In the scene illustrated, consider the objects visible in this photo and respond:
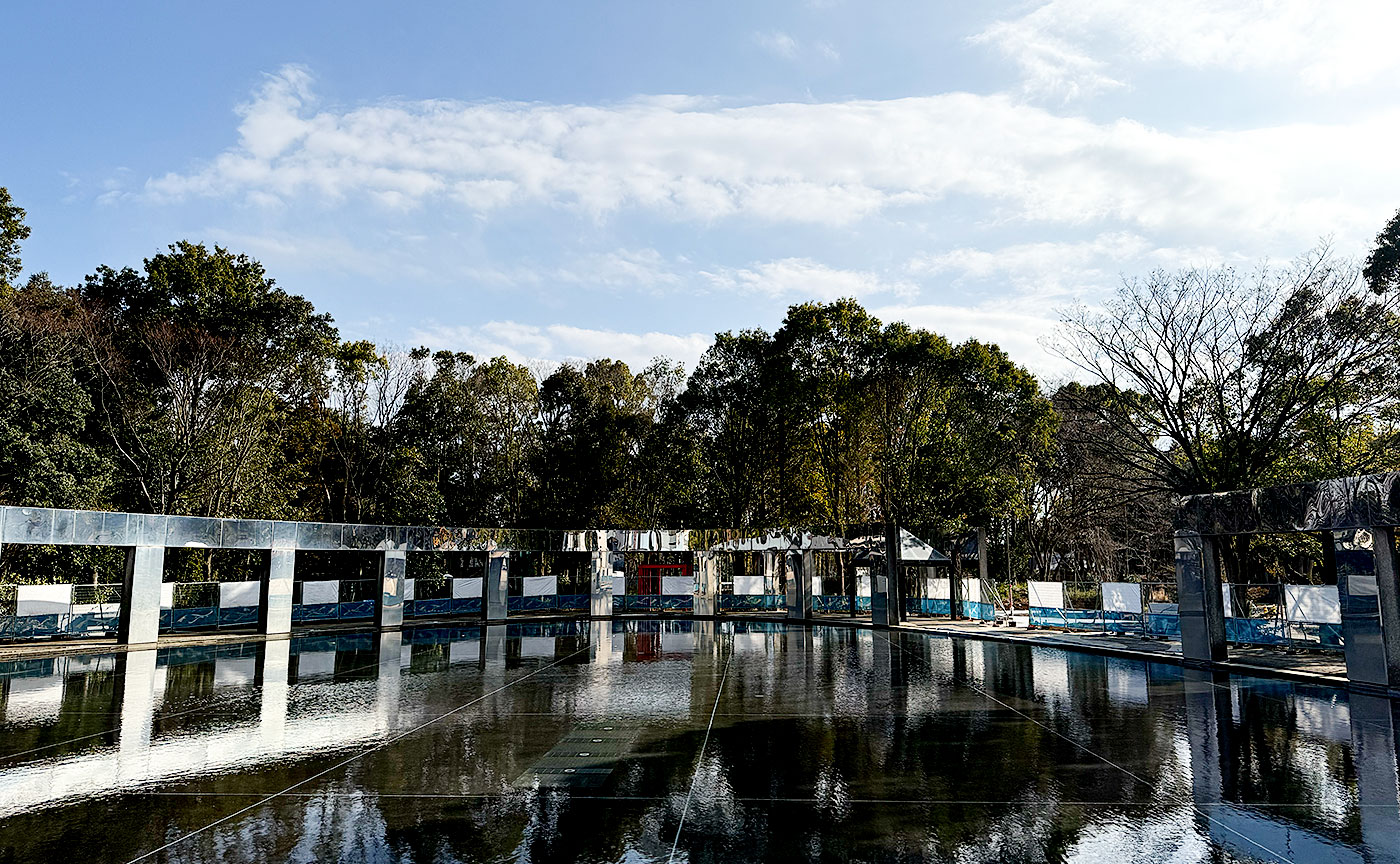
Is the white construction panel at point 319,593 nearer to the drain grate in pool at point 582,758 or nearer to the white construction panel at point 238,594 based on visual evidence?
the white construction panel at point 238,594

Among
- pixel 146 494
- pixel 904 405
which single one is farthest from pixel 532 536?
pixel 904 405

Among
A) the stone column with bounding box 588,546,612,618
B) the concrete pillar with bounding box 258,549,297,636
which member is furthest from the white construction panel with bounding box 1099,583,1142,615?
the concrete pillar with bounding box 258,549,297,636

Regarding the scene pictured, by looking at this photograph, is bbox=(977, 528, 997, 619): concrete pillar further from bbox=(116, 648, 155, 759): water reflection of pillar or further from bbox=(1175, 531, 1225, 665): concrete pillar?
bbox=(116, 648, 155, 759): water reflection of pillar

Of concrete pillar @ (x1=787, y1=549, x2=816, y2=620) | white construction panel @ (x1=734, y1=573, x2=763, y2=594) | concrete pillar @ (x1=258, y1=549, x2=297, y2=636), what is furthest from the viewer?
white construction panel @ (x1=734, y1=573, x2=763, y2=594)

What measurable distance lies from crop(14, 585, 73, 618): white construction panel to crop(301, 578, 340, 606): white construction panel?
7.21m

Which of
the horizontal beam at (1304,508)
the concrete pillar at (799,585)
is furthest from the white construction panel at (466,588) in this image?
the horizontal beam at (1304,508)

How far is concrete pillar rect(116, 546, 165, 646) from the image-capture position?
23.6 metres

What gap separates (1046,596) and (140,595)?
92.7 feet

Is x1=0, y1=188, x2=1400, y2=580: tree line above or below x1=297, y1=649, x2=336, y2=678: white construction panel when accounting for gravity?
above

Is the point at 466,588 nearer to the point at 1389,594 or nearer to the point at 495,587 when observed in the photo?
the point at 495,587

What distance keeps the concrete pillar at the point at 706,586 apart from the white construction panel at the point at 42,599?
21760mm

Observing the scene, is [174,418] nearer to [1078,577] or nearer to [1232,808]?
[1232,808]

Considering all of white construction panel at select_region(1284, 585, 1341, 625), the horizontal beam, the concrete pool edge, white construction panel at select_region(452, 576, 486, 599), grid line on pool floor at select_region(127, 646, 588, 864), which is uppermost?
the horizontal beam

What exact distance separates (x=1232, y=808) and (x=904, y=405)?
31.0 m
